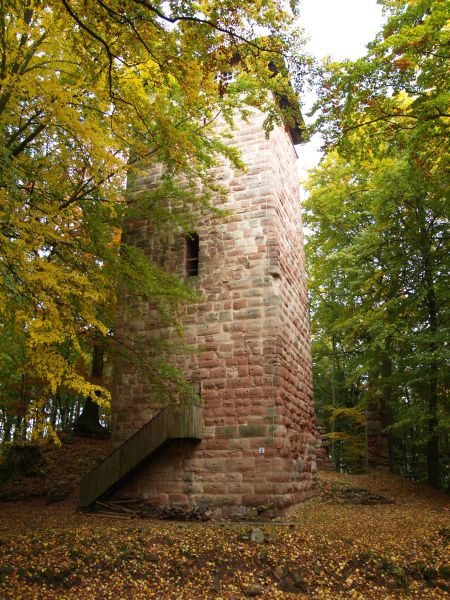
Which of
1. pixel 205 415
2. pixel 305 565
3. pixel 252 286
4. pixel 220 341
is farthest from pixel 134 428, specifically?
pixel 305 565

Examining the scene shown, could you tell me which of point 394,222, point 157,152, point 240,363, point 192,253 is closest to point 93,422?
point 192,253

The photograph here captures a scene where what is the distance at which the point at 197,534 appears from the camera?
6246 millimetres

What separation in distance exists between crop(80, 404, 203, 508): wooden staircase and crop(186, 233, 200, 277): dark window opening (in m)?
2.79

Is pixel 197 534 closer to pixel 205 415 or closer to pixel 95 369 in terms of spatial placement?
pixel 205 415

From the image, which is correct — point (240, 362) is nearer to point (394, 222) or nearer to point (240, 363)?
point (240, 363)

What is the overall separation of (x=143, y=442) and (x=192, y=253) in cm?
387

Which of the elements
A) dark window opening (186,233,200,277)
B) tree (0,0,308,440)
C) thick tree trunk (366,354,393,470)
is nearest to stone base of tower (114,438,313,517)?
tree (0,0,308,440)

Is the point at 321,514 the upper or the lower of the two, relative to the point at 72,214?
lower

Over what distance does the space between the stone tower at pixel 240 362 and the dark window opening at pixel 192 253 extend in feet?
0.07

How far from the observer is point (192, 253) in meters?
9.52

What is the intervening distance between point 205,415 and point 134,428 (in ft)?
5.12

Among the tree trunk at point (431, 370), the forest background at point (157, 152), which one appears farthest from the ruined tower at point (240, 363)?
the tree trunk at point (431, 370)

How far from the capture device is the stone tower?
25.4ft

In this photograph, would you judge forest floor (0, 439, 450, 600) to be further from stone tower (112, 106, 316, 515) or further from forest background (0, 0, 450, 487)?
forest background (0, 0, 450, 487)
